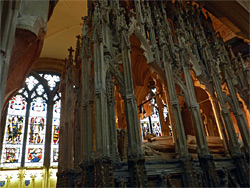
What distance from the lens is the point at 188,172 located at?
458cm

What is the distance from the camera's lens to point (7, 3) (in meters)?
2.19

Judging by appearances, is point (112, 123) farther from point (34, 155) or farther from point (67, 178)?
point (34, 155)

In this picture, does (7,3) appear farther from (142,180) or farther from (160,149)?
(160,149)

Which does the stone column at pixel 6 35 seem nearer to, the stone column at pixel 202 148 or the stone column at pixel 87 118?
the stone column at pixel 87 118

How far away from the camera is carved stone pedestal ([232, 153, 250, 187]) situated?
5.26m

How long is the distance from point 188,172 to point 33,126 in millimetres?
8056

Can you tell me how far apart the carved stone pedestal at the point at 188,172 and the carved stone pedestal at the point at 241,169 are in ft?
5.08

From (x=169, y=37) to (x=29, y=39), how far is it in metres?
4.94

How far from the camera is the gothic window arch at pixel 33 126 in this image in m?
9.60

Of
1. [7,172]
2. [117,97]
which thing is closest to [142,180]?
[117,97]

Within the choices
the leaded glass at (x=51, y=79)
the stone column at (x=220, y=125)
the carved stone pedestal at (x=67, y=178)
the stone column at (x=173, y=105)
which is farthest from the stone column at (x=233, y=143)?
the leaded glass at (x=51, y=79)

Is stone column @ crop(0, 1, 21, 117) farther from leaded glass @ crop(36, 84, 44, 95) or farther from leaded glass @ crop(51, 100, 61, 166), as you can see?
leaded glass @ crop(36, 84, 44, 95)

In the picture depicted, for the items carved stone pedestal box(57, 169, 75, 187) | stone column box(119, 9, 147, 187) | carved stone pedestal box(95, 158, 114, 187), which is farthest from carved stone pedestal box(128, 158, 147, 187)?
carved stone pedestal box(57, 169, 75, 187)

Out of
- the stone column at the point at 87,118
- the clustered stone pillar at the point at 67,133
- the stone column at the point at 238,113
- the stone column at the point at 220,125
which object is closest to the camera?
the stone column at the point at 87,118
